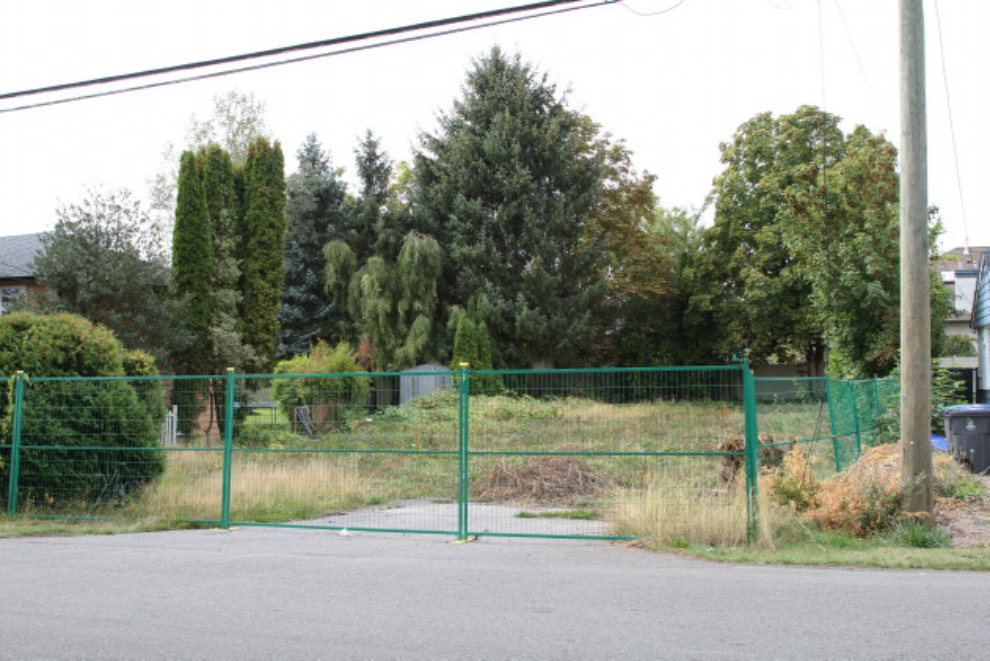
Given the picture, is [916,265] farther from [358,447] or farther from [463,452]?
[358,447]

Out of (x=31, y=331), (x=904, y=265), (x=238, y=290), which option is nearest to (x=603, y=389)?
(x=904, y=265)

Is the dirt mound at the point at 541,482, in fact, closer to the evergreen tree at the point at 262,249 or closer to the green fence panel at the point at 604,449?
the green fence panel at the point at 604,449

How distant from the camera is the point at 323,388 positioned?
64.5ft

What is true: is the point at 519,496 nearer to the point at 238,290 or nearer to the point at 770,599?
the point at 770,599

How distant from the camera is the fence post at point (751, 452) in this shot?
26.8 ft

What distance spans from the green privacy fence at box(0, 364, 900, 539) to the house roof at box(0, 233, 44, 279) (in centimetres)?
1894

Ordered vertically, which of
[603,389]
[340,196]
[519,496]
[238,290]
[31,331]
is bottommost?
[519,496]

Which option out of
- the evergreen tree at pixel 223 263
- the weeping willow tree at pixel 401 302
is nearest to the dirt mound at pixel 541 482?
the evergreen tree at pixel 223 263

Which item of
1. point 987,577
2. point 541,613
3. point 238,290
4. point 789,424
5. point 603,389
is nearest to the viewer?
point 541,613

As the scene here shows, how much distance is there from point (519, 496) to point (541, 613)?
23.5 ft

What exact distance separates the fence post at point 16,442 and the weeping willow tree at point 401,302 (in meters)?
23.1

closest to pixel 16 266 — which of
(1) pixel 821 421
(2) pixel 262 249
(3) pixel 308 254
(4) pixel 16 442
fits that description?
(2) pixel 262 249

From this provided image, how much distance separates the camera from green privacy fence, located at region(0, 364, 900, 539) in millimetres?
9766

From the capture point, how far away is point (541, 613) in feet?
19.3
